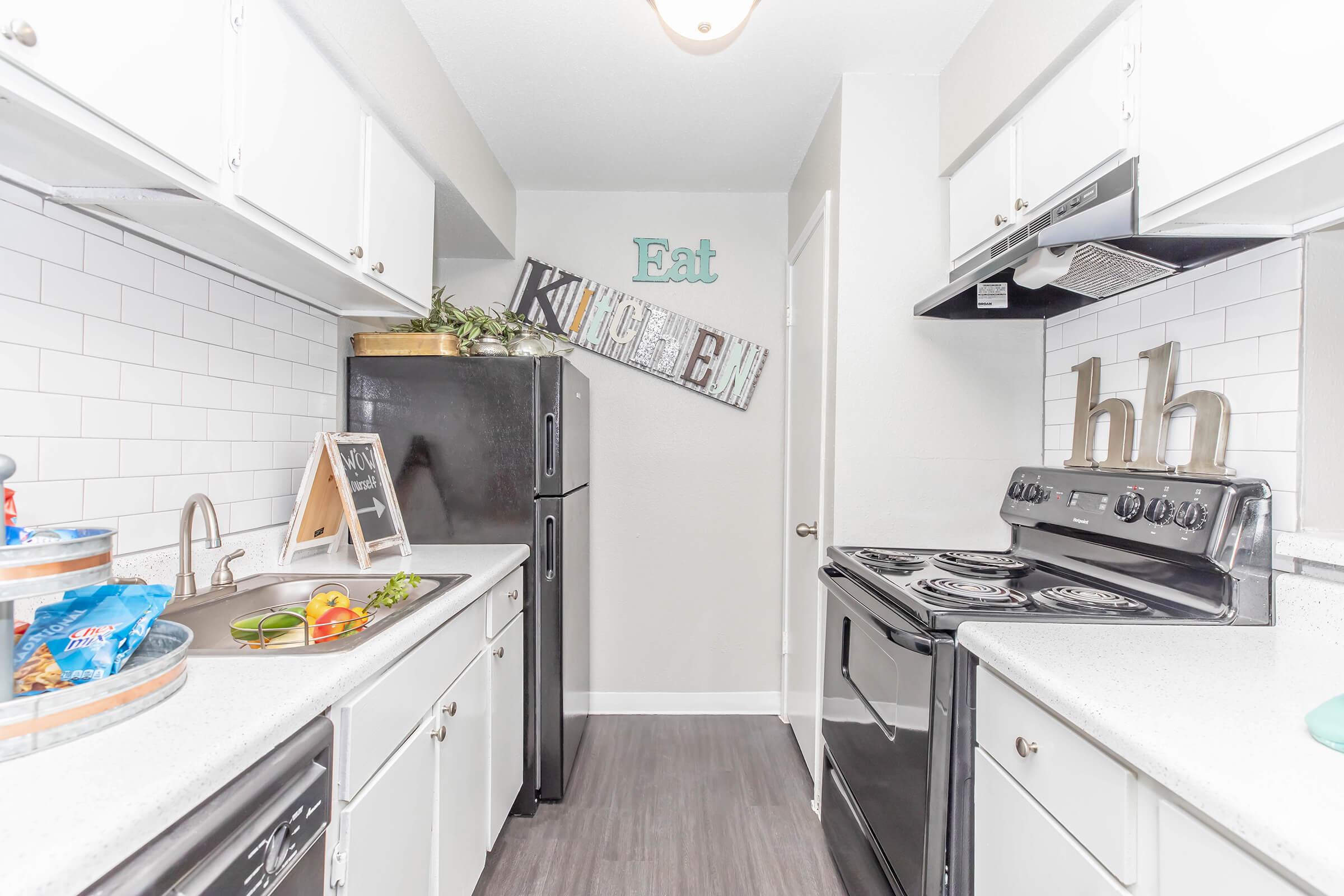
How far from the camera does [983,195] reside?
183cm

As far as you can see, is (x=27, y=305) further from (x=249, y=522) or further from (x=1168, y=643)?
(x=1168, y=643)

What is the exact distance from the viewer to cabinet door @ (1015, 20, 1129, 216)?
134cm

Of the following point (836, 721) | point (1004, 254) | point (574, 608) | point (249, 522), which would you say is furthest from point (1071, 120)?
point (249, 522)

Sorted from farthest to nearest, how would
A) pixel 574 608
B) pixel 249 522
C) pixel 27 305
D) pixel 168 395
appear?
1. pixel 574 608
2. pixel 249 522
3. pixel 168 395
4. pixel 27 305

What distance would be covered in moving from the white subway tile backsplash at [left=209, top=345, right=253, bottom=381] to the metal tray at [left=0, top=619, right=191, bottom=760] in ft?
3.03

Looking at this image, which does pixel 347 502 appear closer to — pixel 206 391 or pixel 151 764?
pixel 206 391

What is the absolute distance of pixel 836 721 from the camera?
73.6 inches

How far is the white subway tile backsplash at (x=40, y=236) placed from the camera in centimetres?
107

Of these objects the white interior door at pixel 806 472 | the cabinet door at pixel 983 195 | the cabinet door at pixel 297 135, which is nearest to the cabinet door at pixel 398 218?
the cabinet door at pixel 297 135

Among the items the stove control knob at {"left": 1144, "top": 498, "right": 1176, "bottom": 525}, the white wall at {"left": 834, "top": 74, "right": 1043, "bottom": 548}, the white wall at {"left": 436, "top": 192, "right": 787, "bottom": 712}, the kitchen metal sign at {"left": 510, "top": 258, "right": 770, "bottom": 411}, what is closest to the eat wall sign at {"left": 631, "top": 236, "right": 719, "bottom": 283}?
the white wall at {"left": 436, "top": 192, "right": 787, "bottom": 712}

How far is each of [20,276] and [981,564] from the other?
2.14 m

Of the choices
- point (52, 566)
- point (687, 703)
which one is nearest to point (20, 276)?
point (52, 566)

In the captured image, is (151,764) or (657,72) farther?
(657,72)

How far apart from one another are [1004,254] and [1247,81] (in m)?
0.48
